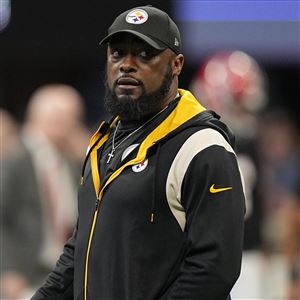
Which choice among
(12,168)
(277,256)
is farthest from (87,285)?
(277,256)

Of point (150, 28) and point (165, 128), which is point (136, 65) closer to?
point (150, 28)

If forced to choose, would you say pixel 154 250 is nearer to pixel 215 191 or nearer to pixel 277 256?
pixel 215 191

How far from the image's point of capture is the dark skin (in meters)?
4.33

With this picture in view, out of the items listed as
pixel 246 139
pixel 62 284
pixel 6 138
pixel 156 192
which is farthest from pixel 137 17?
pixel 6 138

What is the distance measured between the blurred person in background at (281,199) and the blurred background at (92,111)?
2 centimetres

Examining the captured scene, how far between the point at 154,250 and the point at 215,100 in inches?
153

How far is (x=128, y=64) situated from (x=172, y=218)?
1.93 ft

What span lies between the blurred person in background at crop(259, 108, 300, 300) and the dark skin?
449 cm

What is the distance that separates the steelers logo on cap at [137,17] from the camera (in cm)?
434

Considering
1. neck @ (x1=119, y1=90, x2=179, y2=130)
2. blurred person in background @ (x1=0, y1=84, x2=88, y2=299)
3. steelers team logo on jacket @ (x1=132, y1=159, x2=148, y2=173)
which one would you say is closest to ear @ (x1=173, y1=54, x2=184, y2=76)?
neck @ (x1=119, y1=90, x2=179, y2=130)

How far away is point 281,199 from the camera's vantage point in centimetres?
1238

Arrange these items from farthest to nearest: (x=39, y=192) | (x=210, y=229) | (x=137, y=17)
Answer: (x=39, y=192) → (x=137, y=17) → (x=210, y=229)

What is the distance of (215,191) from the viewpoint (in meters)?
4.11

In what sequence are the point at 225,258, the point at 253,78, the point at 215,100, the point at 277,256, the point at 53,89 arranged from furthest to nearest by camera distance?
the point at 277,256 → the point at 53,89 → the point at 253,78 → the point at 215,100 → the point at 225,258
